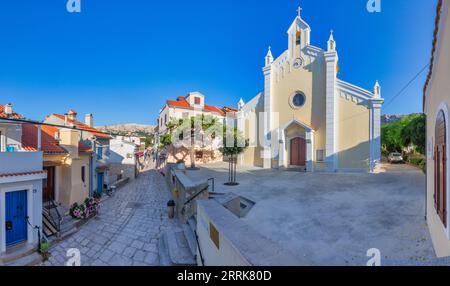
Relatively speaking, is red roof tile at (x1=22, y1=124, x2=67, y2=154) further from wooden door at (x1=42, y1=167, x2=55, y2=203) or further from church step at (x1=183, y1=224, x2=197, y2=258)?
church step at (x1=183, y1=224, x2=197, y2=258)

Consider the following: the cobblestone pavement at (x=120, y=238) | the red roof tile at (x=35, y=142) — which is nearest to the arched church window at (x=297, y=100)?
the cobblestone pavement at (x=120, y=238)

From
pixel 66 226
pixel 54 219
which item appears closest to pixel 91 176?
pixel 54 219

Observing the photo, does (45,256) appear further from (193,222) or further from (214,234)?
(214,234)

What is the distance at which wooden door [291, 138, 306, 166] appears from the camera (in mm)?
19344

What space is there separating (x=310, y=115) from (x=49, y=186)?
18.8 m

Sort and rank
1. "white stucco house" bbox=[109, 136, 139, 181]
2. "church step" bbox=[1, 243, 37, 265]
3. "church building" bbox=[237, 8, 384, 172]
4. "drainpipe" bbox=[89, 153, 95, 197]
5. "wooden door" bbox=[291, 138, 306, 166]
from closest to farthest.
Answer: "church step" bbox=[1, 243, 37, 265] < "drainpipe" bbox=[89, 153, 95, 197] < "church building" bbox=[237, 8, 384, 172] < "wooden door" bbox=[291, 138, 306, 166] < "white stucco house" bbox=[109, 136, 139, 181]

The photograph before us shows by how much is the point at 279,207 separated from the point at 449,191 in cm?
499

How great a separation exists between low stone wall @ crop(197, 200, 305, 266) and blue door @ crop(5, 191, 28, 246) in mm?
7331

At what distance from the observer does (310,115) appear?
1869 centimetres

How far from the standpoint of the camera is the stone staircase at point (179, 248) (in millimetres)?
5613

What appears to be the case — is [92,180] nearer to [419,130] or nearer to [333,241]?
[333,241]

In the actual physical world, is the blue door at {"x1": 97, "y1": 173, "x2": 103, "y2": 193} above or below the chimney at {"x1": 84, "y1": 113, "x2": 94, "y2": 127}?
below

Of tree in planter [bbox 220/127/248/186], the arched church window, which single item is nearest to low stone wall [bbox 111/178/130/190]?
tree in planter [bbox 220/127/248/186]
